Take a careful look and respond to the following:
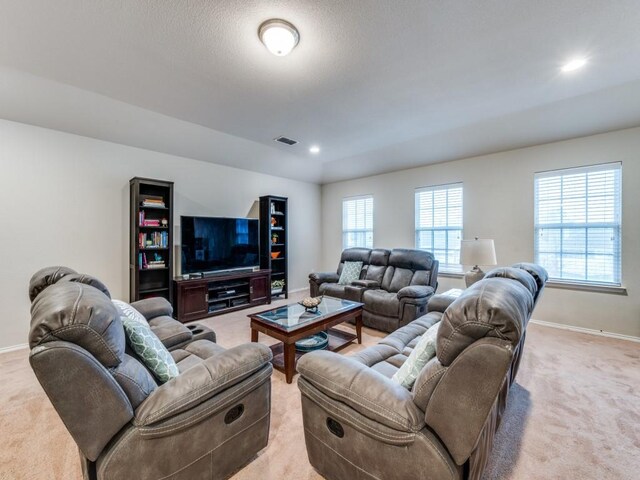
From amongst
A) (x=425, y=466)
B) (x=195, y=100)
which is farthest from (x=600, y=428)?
(x=195, y=100)

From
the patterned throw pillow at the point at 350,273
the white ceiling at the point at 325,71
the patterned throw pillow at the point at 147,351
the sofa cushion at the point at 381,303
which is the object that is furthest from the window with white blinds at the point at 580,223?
the patterned throw pillow at the point at 147,351

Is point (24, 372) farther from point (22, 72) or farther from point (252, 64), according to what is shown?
point (252, 64)

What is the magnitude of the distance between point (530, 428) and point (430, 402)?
140 cm

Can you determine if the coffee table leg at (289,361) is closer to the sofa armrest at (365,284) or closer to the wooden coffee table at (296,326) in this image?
the wooden coffee table at (296,326)

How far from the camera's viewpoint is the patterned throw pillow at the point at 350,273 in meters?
4.69

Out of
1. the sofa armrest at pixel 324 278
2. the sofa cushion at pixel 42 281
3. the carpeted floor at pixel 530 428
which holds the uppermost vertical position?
the sofa cushion at pixel 42 281

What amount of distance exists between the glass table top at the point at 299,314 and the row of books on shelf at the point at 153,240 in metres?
2.08

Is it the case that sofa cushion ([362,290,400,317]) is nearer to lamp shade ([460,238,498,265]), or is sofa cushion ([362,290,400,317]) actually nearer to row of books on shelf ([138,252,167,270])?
lamp shade ([460,238,498,265])

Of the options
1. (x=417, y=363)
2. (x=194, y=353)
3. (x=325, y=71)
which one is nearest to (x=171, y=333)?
(x=194, y=353)

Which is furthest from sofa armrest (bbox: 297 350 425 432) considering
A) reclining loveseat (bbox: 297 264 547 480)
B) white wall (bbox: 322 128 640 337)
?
white wall (bbox: 322 128 640 337)

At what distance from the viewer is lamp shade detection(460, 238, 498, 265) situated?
11.3ft

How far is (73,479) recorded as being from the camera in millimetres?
1485

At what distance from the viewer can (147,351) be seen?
1.41m

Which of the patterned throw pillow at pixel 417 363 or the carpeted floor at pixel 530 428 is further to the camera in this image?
the carpeted floor at pixel 530 428
